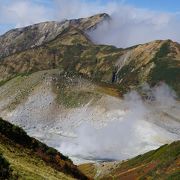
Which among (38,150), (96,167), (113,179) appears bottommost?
(38,150)

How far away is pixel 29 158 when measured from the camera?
44.0 m

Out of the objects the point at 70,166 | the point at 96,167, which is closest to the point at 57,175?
the point at 70,166

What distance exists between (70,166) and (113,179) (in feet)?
127

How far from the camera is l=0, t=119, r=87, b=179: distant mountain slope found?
37.0 m

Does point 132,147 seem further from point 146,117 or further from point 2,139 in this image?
point 2,139

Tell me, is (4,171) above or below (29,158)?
below

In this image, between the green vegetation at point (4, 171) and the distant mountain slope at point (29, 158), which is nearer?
the green vegetation at point (4, 171)

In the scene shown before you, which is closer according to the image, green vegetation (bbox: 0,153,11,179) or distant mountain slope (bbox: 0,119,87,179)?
green vegetation (bbox: 0,153,11,179)

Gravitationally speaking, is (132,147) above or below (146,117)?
below

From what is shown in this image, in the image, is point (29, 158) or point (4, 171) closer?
point (4, 171)

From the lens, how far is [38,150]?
168 ft

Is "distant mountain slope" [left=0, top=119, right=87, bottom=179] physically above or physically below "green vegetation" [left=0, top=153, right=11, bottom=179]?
above

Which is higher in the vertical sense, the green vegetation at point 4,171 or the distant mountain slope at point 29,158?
the distant mountain slope at point 29,158

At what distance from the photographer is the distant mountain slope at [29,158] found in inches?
1455
